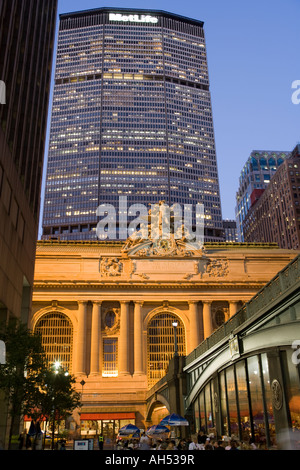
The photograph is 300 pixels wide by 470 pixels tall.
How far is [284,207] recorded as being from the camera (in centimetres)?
15762

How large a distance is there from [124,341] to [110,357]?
3330mm

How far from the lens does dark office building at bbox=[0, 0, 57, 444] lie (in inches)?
1188

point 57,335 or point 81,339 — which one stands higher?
point 57,335

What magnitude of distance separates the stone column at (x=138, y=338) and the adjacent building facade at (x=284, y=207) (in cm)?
8997

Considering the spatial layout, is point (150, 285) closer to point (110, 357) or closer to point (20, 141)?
point (110, 357)

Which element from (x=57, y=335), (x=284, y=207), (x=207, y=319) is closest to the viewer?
(x=57, y=335)

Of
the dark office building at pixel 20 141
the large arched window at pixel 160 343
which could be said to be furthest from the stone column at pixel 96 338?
the dark office building at pixel 20 141

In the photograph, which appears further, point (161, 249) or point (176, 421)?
point (161, 249)

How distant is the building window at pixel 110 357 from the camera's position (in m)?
65.6

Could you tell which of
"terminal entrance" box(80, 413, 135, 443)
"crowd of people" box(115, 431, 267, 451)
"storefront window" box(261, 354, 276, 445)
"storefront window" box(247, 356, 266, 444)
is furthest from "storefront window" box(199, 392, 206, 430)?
"terminal entrance" box(80, 413, 135, 443)

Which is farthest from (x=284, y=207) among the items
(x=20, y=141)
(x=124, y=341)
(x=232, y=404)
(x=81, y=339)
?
(x=232, y=404)

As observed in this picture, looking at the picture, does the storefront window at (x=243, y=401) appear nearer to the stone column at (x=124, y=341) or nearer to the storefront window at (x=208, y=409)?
the storefront window at (x=208, y=409)

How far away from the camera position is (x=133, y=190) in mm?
181875
